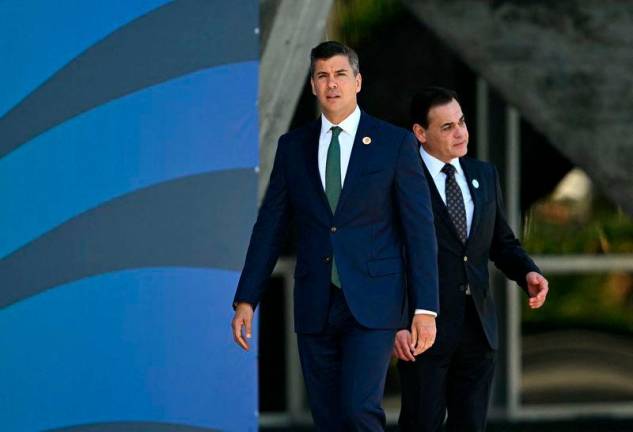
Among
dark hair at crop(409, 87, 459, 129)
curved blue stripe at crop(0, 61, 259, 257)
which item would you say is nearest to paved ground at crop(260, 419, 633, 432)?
curved blue stripe at crop(0, 61, 259, 257)

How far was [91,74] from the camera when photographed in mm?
6340

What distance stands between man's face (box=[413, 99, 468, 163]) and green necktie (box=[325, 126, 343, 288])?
657 mm

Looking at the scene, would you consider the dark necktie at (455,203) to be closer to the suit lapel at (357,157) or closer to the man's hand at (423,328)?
the suit lapel at (357,157)

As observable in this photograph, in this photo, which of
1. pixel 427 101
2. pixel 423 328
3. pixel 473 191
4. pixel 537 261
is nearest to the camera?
pixel 423 328

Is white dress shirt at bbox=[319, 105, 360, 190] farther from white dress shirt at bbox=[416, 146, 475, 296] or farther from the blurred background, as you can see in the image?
the blurred background

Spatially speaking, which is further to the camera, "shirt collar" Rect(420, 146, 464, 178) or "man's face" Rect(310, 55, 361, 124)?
"shirt collar" Rect(420, 146, 464, 178)

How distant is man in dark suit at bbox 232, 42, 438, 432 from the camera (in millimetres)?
5520

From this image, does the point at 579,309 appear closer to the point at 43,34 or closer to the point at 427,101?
the point at 427,101

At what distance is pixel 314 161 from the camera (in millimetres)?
5695

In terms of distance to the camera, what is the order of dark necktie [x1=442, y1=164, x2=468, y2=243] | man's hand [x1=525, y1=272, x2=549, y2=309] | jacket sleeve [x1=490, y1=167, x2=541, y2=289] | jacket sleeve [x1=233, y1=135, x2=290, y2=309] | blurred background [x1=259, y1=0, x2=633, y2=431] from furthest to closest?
1. blurred background [x1=259, y1=0, x2=633, y2=431]
2. jacket sleeve [x1=490, y1=167, x2=541, y2=289]
3. dark necktie [x1=442, y1=164, x2=468, y2=243]
4. man's hand [x1=525, y1=272, x2=549, y2=309]
5. jacket sleeve [x1=233, y1=135, x2=290, y2=309]

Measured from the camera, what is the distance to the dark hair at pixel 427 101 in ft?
20.6

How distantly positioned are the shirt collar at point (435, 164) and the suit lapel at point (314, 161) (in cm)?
64

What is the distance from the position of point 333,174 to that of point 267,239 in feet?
1.09

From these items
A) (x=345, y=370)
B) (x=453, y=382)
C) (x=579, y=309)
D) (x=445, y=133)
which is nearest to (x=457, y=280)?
(x=453, y=382)
